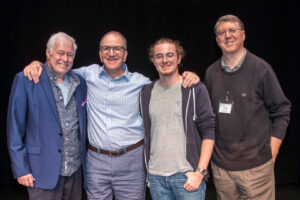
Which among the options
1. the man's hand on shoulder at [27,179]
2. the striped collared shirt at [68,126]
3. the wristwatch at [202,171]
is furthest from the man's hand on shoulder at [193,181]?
the man's hand on shoulder at [27,179]

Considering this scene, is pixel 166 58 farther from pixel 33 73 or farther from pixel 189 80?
pixel 33 73

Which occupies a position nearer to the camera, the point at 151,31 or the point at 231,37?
the point at 231,37

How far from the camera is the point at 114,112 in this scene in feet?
6.29

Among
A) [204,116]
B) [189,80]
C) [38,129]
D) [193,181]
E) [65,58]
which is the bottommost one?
[193,181]

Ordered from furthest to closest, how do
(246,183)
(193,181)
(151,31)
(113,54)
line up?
(151,31), (113,54), (246,183), (193,181)

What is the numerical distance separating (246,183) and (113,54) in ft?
4.34

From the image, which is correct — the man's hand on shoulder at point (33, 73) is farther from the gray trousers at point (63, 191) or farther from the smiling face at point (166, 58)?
the smiling face at point (166, 58)

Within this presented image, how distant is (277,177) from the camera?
12.9 feet

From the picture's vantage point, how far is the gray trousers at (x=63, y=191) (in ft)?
5.89

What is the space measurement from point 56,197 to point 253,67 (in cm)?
164

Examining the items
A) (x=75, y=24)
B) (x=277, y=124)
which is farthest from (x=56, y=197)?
(x=75, y=24)

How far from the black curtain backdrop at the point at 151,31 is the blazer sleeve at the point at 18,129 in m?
1.87

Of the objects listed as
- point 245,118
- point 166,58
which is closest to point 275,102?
point 245,118

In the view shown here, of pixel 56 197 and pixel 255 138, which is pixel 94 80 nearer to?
pixel 56 197
